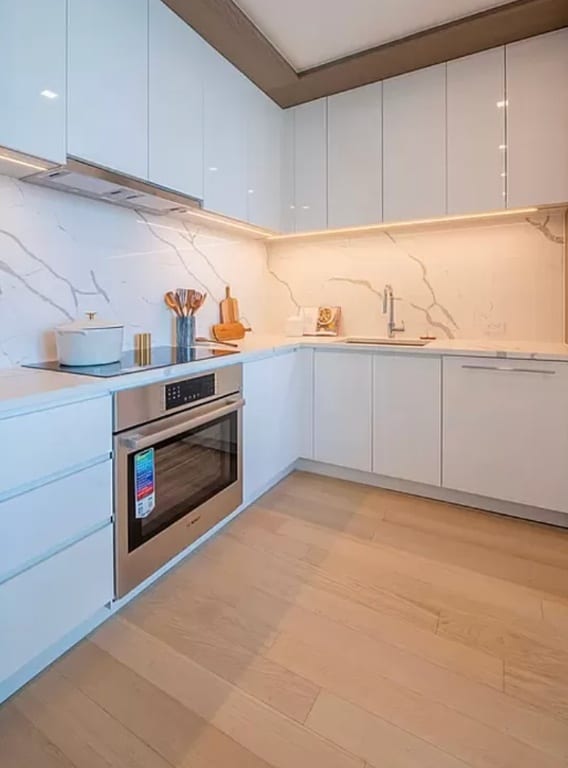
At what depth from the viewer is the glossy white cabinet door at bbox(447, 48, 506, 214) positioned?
7.60 ft

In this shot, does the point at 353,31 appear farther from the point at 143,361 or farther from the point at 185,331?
the point at 143,361

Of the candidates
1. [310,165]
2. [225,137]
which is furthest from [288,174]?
[225,137]

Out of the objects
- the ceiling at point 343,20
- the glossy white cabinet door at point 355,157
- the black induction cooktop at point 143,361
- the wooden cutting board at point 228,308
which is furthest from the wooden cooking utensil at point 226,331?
the ceiling at point 343,20

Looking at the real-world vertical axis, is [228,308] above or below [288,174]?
below

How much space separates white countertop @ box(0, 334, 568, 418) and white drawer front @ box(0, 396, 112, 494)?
32 mm

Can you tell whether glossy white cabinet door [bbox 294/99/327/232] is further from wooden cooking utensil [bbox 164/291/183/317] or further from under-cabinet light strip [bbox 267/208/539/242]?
wooden cooking utensil [bbox 164/291/183/317]

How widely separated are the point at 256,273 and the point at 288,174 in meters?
0.70

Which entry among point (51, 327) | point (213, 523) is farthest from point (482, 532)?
point (51, 327)

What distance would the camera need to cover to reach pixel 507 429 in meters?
2.22

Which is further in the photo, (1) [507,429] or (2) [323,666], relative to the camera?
(1) [507,429]

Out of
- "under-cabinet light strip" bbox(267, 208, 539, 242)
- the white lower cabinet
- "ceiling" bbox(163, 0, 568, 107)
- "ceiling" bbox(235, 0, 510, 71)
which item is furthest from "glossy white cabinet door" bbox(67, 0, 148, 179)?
"under-cabinet light strip" bbox(267, 208, 539, 242)

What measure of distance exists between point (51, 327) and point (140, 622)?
48.1 inches

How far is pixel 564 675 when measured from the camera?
1321 mm

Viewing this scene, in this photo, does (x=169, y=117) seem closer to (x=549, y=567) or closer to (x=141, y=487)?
(x=141, y=487)
